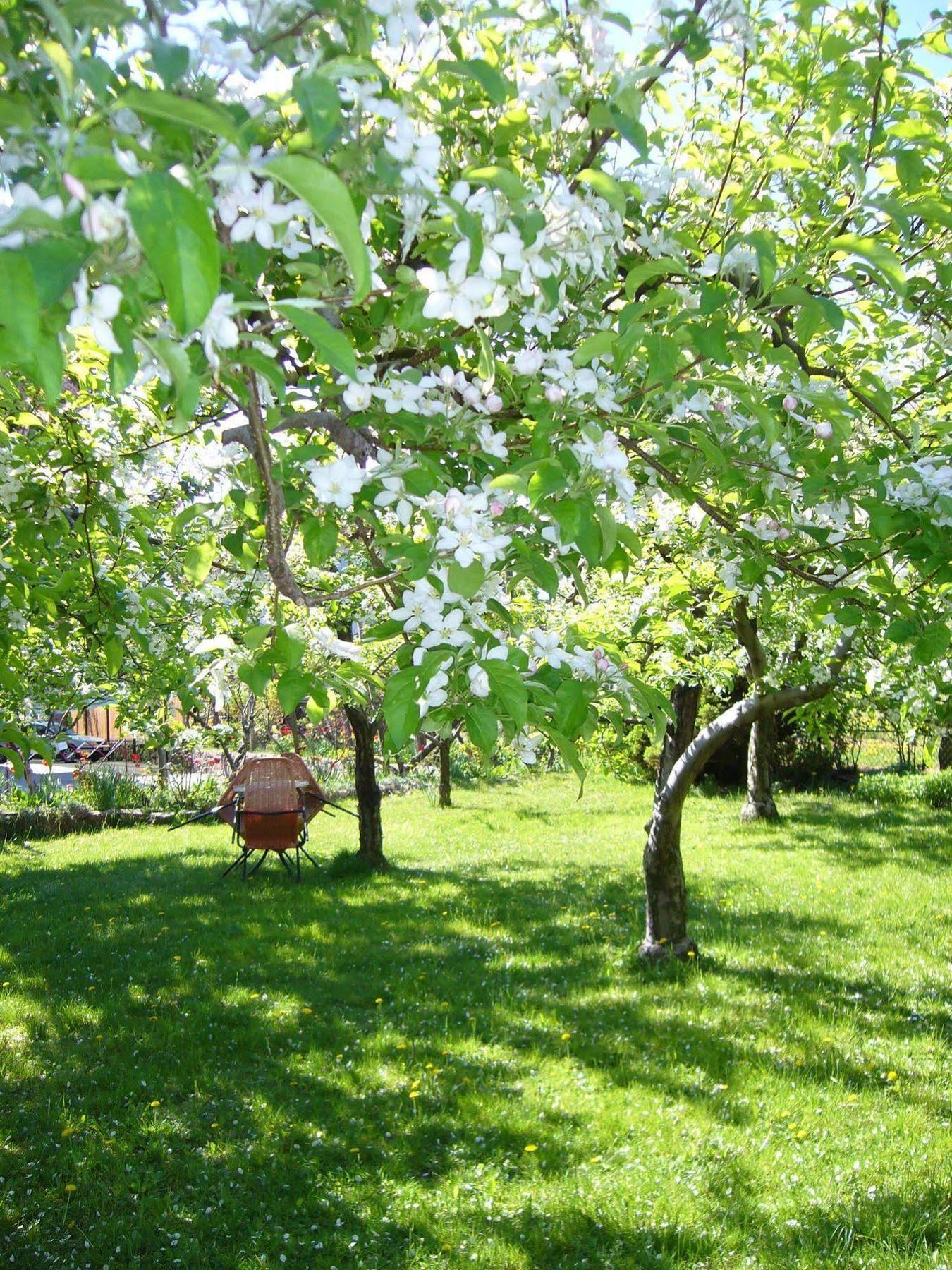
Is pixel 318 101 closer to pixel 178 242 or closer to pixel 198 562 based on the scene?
pixel 178 242

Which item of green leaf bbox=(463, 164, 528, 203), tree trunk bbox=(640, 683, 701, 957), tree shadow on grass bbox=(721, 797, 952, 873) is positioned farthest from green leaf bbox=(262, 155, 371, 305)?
tree shadow on grass bbox=(721, 797, 952, 873)

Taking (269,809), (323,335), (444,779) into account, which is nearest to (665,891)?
(269,809)

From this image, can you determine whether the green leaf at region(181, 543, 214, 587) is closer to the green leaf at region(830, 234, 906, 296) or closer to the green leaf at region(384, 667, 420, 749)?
the green leaf at region(384, 667, 420, 749)

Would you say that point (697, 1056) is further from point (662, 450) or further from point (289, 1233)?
point (662, 450)

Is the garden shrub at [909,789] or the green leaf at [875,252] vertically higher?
the green leaf at [875,252]

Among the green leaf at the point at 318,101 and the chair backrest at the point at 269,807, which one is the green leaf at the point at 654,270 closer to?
the green leaf at the point at 318,101

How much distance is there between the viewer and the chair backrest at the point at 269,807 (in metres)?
8.57

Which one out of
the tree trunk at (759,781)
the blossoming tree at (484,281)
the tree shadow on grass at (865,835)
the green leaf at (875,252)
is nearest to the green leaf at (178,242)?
the blossoming tree at (484,281)

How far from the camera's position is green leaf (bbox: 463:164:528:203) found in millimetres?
1307

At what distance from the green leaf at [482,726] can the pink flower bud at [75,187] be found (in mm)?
1003

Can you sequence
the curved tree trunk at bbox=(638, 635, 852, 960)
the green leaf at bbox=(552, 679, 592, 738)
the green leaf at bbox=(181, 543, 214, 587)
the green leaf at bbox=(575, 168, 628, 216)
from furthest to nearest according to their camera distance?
1. the curved tree trunk at bbox=(638, 635, 852, 960)
2. the green leaf at bbox=(181, 543, 214, 587)
3. the green leaf at bbox=(552, 679, 592, 738)
4. the green leaf at bbox=(575, 168, 628, 216)

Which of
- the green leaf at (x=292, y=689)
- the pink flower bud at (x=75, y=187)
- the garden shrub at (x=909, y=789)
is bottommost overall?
the garden shrub at (x=909, y=789)

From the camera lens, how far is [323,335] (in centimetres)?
106

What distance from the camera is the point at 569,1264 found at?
309cm
